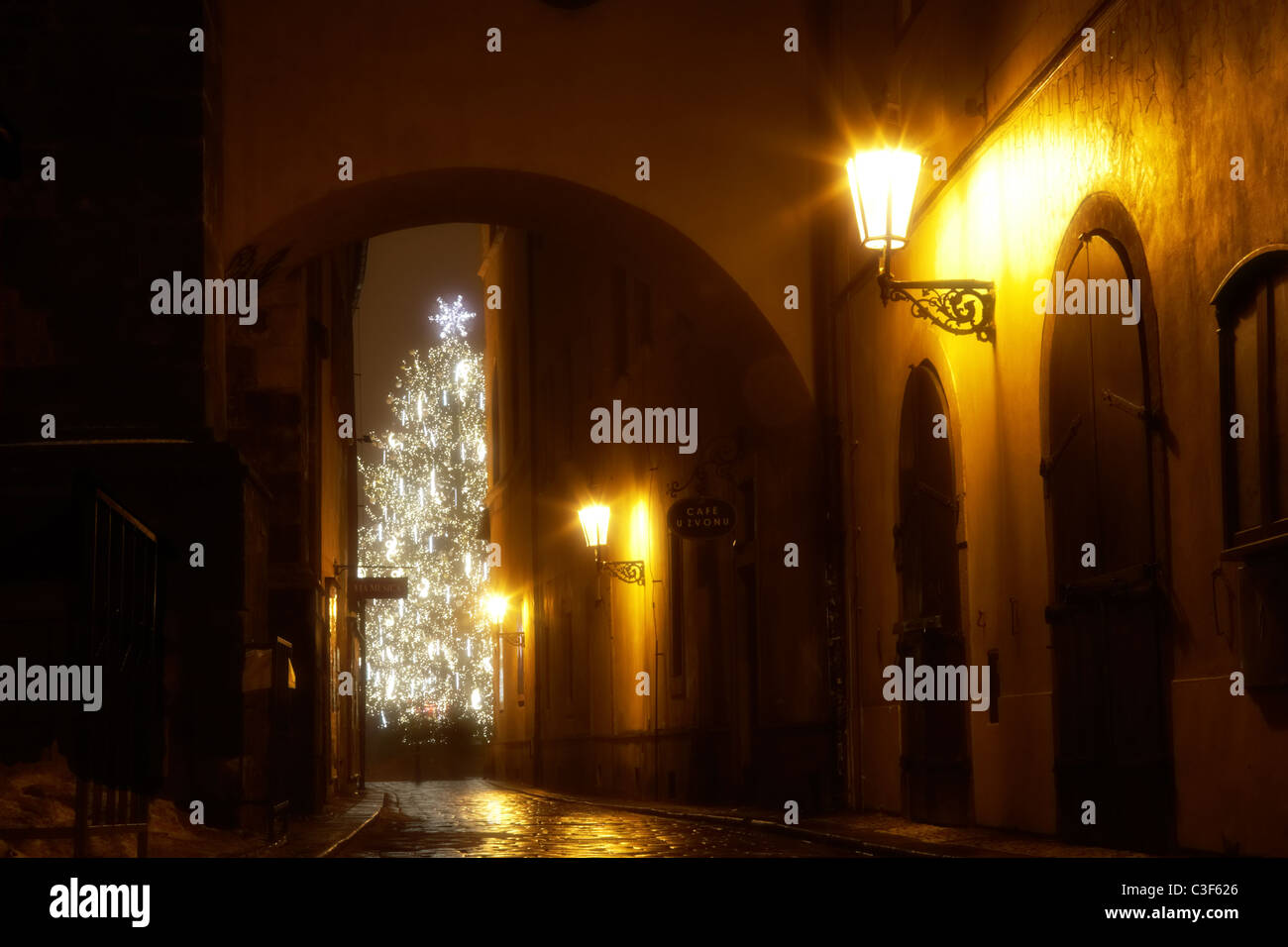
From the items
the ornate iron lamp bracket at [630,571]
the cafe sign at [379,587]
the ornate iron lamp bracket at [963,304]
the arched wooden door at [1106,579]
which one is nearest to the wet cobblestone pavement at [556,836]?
the arched wooden door at [1106,579]

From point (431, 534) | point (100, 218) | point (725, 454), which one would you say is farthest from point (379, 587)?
point (431, 534)

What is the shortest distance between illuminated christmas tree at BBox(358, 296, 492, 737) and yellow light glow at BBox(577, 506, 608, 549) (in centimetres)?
2861

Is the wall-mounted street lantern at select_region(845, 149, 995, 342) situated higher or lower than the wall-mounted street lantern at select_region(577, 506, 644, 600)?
higher

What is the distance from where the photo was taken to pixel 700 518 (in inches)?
672

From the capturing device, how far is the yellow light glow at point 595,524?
861 inches

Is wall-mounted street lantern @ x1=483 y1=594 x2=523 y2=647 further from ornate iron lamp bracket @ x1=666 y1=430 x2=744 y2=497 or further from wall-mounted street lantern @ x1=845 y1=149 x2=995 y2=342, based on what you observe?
wall-mounted street lantern @ x1=845 y1=149 x2=995 y2=342

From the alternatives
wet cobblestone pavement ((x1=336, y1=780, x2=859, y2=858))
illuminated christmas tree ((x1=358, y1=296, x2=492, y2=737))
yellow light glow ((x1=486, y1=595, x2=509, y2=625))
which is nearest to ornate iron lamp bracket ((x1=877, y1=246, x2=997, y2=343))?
wet cobblestone pavement ((x1=336, y1=780, x2=859, y2=858))

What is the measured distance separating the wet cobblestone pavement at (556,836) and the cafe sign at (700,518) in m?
2.78

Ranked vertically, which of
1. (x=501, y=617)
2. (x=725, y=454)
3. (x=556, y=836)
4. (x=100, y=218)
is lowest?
(x=556, y=836)

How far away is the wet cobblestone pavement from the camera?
37.5 feet

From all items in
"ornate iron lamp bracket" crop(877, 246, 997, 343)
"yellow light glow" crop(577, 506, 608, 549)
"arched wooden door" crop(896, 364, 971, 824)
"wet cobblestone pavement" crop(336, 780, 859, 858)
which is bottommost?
"wet cobblestone pavement" crop(336, 780, 859, 858)

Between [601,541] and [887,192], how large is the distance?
11.3 metres

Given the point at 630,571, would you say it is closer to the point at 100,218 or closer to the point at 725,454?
the point at 725,454
